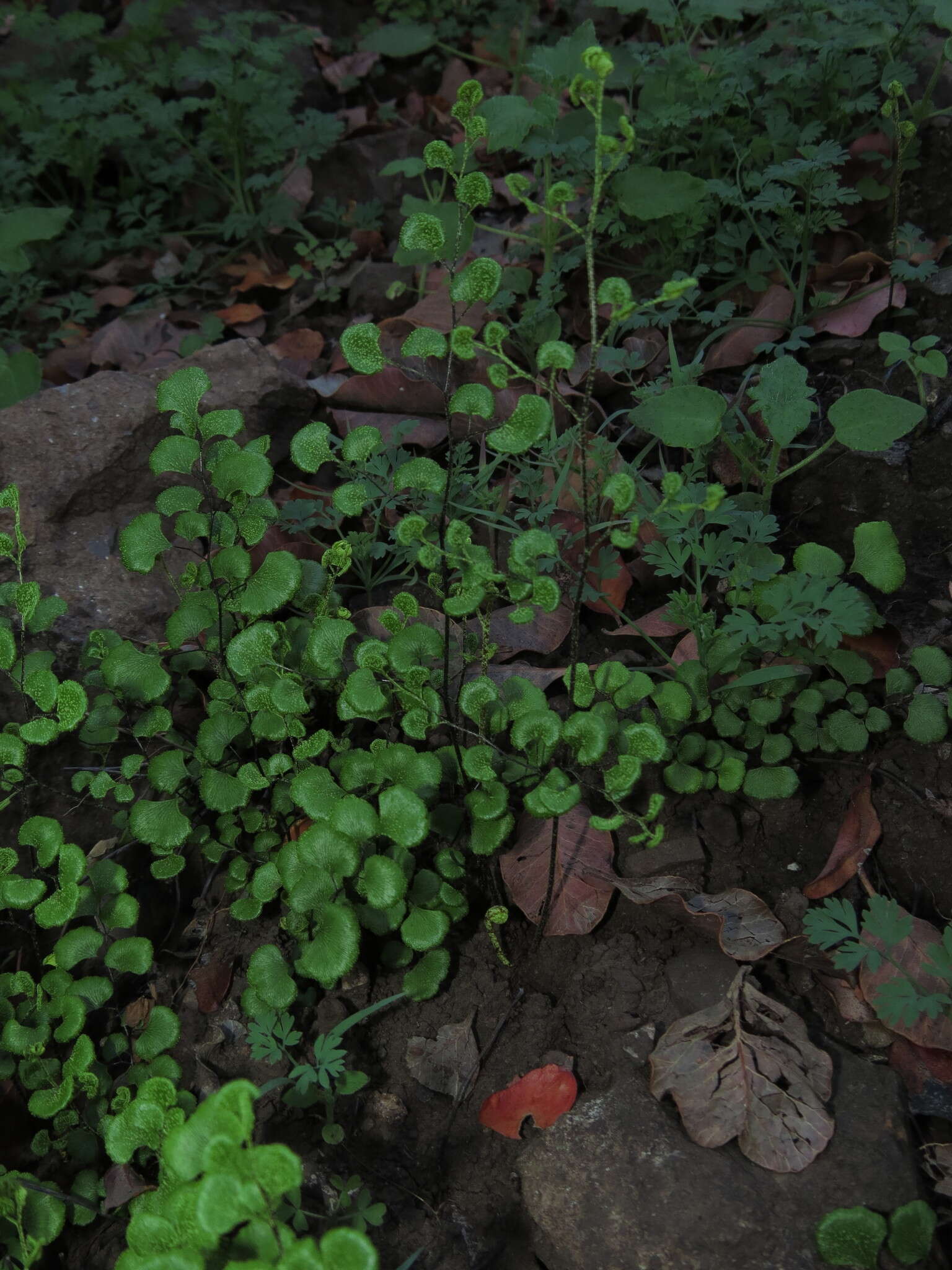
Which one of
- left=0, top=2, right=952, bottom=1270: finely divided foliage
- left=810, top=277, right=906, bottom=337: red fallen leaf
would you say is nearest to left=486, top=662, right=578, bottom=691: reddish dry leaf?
left=0, top=2, right=952, bottom=1270: finely divided foliage

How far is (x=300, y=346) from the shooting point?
3322 mm

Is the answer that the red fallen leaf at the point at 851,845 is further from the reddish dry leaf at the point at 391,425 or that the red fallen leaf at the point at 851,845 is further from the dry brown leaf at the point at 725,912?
the reddish dry leaf at the point at 391,425

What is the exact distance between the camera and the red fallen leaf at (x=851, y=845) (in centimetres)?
177

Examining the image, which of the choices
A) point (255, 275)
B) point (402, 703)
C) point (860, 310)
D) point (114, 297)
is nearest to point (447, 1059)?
point (402, 703)

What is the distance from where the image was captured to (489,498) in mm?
2158

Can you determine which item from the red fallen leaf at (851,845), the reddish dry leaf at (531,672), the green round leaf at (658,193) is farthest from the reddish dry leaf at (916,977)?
the green round leaf at (658,193)

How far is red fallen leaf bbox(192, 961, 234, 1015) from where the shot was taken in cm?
183

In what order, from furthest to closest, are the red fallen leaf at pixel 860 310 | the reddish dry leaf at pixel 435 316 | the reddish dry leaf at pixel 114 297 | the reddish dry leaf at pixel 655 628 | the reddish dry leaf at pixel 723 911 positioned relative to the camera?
1. the reddish dry leaf at pixel 114 297
2. the reddish dry leaf at pixel 435 316
3. the red fallen leaf at pixel 860 310
4. the reddish dry leaf at pixel 655 628
5. the reddish dry leaf at pixel 723 911

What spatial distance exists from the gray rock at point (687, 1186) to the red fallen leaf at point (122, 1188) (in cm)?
66

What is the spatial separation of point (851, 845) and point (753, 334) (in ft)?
4.94

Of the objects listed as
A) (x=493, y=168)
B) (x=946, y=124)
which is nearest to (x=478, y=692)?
(x=946, y=124)

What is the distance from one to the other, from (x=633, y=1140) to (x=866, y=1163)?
358mm

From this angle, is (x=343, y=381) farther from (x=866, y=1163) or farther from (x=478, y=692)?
(x=866, y=1163)

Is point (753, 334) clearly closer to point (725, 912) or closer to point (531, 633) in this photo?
point (531, 633)
